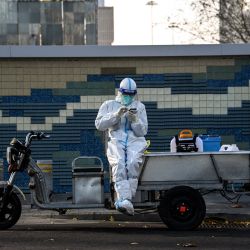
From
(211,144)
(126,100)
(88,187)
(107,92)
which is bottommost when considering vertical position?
(88,187)

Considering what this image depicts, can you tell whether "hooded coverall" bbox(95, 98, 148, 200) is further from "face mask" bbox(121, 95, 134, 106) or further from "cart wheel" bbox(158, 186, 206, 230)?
"cart wheel" bbox(158, 186, 206, 230)

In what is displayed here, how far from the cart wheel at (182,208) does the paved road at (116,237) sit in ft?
0.55

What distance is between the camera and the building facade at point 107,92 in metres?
16.8

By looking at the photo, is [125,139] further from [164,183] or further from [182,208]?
[182,208]

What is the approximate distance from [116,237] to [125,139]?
153 centimetres

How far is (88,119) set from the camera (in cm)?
1683

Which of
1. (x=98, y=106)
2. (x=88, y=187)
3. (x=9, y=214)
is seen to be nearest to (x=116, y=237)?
(x=88, y=187)

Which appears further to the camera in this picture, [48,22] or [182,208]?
[48,22]

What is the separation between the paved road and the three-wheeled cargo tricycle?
12.4 inches

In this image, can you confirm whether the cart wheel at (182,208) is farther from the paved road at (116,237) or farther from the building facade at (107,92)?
the building facade at (107,92)

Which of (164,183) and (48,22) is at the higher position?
(48,22)

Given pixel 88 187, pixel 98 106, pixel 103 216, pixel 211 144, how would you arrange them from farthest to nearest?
pixel 98 106 → pixel 211 144 → pixel 103 216 → pixel 88 187

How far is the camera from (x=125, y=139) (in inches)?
460

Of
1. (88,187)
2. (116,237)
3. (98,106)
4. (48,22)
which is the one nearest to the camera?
(116,237)
